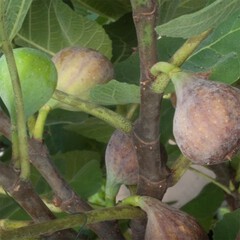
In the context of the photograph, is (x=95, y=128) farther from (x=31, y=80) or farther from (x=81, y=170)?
(x=31, y=80)

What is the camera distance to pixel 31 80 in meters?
0.59

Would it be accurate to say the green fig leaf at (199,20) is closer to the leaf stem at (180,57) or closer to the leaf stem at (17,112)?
the leaf stem at (180,57)

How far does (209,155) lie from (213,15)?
0.11 metres

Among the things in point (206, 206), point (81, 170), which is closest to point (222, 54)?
point (81, 170)

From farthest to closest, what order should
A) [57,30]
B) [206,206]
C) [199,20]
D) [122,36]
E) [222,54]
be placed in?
[206,206], [122,36], [57,30], [222,54], [199,20]

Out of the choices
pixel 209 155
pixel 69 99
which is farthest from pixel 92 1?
pixel 209 155

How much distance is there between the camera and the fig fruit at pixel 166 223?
1.89 feet

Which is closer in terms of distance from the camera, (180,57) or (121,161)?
(180,57)

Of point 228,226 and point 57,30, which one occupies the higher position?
point 57,30

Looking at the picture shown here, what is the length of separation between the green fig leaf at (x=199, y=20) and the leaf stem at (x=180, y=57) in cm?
2

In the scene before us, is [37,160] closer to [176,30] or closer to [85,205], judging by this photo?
[85,205]

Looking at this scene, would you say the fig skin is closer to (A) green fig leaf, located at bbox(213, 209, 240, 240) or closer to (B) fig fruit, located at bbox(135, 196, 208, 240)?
(B) fig fruit, located at bbox(135, 196, 208, 240)

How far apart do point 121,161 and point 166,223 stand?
0.32 ft

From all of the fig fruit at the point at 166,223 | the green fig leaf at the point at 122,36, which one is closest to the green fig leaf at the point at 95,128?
the green fig leaf at the point at 122,36
